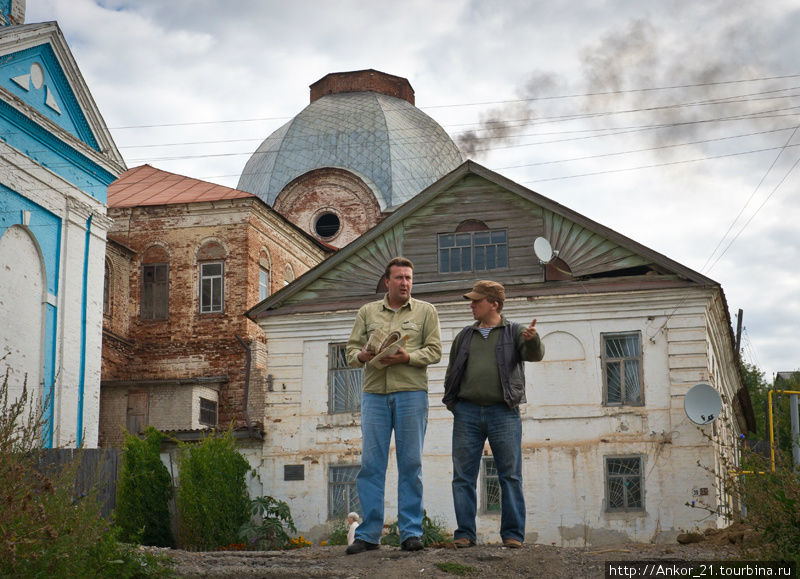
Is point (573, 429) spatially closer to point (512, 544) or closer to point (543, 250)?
point (543, 250)

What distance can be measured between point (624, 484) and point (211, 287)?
1478 centimetres

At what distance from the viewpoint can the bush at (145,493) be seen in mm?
17578

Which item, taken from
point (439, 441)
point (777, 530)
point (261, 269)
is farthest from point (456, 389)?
point (261, 269)

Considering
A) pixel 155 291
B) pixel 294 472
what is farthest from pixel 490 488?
pixel 155 291

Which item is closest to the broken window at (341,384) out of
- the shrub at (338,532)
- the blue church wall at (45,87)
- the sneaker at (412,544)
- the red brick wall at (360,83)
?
the shrub at (338,532)

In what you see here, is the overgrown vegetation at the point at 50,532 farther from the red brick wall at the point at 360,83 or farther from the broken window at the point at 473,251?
the red brick wall at the point at 360,83

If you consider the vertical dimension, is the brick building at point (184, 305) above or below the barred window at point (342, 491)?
above

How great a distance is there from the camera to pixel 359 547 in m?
8.09

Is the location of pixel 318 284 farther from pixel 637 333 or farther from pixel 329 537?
pixel 637 333

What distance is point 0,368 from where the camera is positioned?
1867 centimetres

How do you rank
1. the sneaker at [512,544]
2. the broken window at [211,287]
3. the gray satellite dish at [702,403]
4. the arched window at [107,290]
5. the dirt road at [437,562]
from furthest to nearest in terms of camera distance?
the broken window at [211,287] < the arched window at [107,290] < the gray satellite dish at [702,403] < the sneaker at [512,544] < the dirt road at [437,562]

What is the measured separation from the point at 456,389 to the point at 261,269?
2192cm

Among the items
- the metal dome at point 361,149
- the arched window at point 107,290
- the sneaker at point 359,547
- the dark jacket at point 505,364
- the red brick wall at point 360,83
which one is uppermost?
the red brick wall at point 360,83

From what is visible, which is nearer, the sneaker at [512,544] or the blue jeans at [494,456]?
the sneaker at [512,544]
